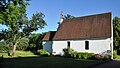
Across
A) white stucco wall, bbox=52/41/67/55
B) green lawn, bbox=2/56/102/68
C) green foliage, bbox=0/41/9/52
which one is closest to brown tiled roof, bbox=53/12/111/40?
white stucco wall, bbox=52/41/67/55

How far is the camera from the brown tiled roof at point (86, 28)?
3409 cm

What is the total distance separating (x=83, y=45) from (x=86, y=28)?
326 centimetres

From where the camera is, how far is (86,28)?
3684cm

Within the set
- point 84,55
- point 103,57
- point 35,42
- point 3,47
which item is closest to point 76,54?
point 84,55

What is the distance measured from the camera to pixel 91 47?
34688 mm

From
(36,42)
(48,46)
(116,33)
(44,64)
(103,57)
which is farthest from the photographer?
(36,42)

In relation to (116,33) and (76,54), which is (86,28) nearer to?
(76,54)

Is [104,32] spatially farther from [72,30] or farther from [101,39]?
[72,30]

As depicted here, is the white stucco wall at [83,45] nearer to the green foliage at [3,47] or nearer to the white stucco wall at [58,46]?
the white stucco wall at [58,46]

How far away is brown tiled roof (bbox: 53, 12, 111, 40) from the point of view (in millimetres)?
34094

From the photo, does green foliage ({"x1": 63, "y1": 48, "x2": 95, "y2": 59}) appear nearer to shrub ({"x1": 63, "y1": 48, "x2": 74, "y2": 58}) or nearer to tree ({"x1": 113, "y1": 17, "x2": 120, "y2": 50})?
shrub ({"x1": 63, "y1": 48, "x2": 74, "y2": 58})

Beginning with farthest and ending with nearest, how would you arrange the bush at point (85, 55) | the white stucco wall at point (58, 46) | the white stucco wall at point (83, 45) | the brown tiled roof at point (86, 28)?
the white stucco wall at point (58, 46) → the brown tiled roof at point (86, 28) → the white stucco wall at point (83, 45) → the bush at point (85, 55)

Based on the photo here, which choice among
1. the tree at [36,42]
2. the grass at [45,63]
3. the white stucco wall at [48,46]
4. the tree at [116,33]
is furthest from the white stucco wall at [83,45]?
the tree at [36,42]

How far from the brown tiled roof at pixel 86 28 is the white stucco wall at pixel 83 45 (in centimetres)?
81
